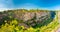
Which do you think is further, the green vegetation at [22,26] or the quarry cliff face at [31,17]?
the quarry cliff face at [31,17]

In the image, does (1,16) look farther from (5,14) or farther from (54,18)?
(54,18)

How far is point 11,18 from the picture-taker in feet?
15.5

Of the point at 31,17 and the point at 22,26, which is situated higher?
the point at 31,17

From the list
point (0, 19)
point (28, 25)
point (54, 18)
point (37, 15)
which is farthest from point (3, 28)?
point (54, 18)

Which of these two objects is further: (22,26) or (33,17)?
(33,17)

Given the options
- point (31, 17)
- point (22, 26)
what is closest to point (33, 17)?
point (31, 17)

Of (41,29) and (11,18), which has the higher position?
(11,18)

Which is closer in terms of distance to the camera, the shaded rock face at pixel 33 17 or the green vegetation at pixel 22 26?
the green vegetation at pixel 22 26

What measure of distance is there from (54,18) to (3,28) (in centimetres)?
131

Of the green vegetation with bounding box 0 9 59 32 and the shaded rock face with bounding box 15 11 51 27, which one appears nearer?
the green vegetation with bounding box 0 9 59 32

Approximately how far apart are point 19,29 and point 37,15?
0.59 m

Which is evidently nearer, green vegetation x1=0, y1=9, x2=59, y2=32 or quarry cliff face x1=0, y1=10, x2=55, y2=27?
green vegetation x1=0, y1=9, x2=59, y2=32

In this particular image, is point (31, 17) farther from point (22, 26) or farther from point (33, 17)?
point (22, 26)

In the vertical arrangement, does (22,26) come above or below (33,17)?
below
